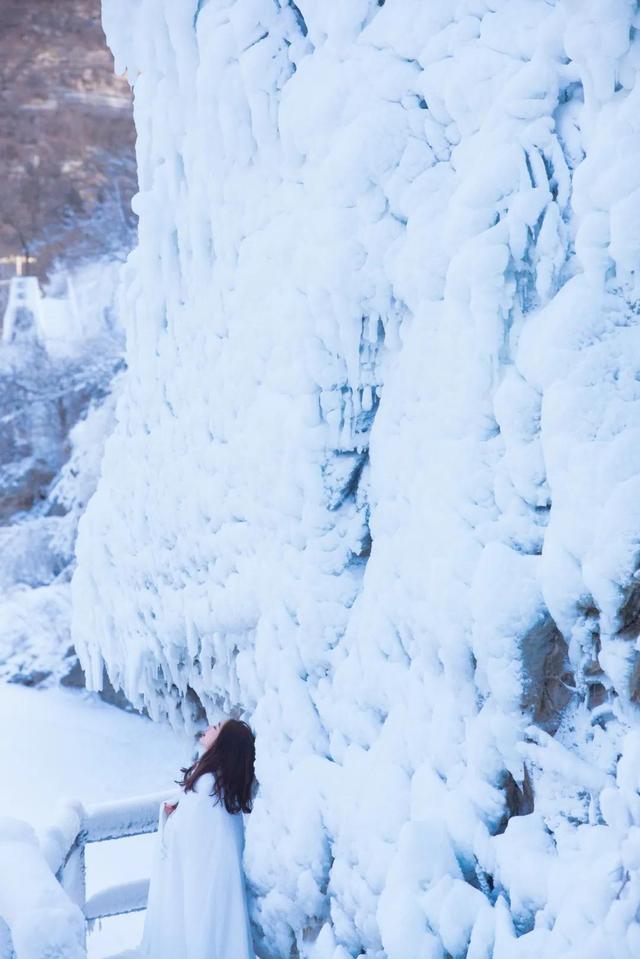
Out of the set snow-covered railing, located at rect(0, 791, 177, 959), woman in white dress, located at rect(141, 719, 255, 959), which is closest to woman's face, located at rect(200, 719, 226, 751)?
woman in white dress, located at rect(141, 719, 255, 959)

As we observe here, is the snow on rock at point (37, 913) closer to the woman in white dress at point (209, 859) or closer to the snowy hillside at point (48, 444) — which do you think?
the woman in white dress at point (209, 859)

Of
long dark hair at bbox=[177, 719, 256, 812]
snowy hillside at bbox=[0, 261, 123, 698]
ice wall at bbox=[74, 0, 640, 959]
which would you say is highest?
ice wall at bbox=[74, 0, 640, 959]

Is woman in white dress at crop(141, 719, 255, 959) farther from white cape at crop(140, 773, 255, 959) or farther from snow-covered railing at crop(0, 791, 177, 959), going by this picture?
snow-covered railing at crop(0, 791, 177, 959)

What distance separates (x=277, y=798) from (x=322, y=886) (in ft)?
0.71

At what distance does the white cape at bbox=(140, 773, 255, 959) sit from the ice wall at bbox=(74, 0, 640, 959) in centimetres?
6

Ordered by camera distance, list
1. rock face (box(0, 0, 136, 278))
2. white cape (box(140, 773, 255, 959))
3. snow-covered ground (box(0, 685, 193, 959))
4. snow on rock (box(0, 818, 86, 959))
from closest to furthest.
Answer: snow on rock (box(0, 818, 86, 959))
white cape (box(140, 773, 255, 959))
snow-covered ground (box(0, 685, 193, 959))
rock face (box(0, 0, 136, 278))

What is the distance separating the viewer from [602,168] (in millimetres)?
1342

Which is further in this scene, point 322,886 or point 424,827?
point 322,886

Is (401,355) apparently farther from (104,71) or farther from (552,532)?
(104,71)

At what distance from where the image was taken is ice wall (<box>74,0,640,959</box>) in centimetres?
137

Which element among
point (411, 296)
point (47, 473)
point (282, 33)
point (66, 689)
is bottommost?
point (66, 689)

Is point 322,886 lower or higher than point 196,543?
lower

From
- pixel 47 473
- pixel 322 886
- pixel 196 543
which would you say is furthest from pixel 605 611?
pixel 47 473

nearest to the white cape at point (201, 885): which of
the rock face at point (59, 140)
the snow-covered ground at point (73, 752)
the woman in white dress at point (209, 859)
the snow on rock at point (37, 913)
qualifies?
the woman in white dress at point (209, 859)
